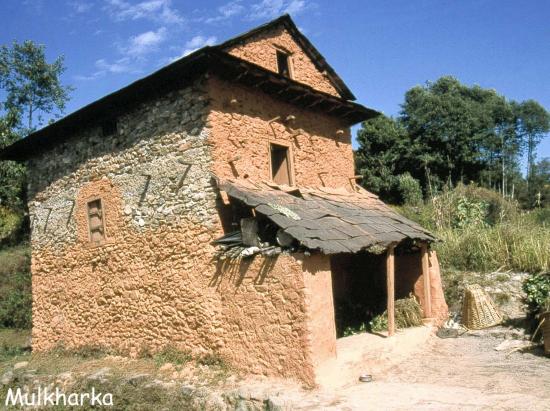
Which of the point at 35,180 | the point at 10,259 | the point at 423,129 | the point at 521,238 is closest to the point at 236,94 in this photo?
the point at 35,180

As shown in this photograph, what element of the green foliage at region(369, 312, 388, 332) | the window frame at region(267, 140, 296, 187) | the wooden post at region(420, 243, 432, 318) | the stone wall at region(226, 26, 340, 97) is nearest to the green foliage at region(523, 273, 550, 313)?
the wooden post at region(420, 243, 432, 318)

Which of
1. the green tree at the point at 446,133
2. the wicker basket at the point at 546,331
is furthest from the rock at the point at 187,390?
the green tree at the point at 446,133

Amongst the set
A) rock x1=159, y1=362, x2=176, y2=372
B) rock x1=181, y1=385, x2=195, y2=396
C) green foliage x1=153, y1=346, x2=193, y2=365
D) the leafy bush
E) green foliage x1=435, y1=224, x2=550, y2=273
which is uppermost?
the leafy bush

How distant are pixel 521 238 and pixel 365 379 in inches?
288

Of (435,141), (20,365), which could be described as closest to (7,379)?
(20,365)

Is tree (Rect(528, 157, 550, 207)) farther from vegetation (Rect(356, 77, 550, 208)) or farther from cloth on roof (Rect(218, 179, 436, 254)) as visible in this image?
cloth on roof (Rect(218, 179, 436, 254))

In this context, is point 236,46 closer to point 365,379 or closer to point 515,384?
point 365,379

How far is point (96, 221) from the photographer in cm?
1015

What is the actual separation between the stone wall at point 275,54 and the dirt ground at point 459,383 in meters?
6.71

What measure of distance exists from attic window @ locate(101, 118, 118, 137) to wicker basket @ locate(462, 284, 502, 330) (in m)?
8.64

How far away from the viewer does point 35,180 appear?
1170cm

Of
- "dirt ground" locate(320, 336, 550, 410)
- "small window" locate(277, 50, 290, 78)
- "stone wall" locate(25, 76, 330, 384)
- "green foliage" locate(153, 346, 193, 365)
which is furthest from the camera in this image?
"small window" locate(277, 50, 290, 78)

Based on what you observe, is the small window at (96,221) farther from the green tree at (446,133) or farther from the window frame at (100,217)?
the green tree at (446,133)

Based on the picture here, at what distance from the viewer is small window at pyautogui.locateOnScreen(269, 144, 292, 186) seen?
9.51m
